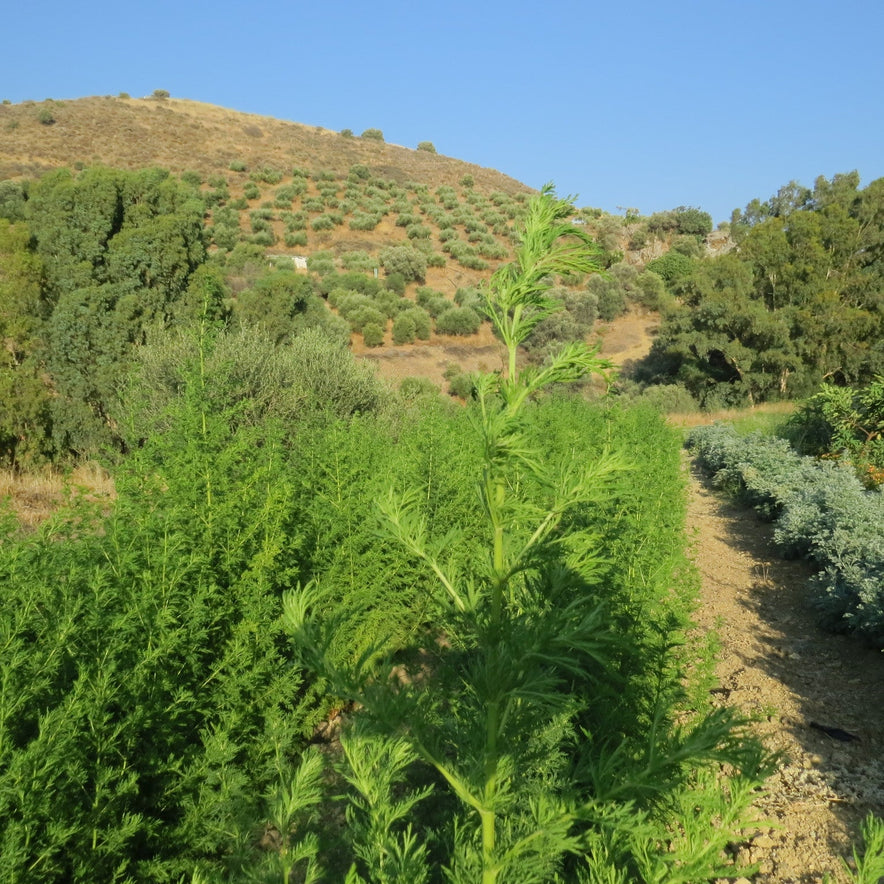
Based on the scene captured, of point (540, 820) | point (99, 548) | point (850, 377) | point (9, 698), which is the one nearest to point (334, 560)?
point (99, 548)

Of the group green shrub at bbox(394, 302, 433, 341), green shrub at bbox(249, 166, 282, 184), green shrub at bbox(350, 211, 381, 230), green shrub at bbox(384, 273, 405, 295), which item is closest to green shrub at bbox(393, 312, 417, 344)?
green shrub at bbox(394, 302, 433, 341)

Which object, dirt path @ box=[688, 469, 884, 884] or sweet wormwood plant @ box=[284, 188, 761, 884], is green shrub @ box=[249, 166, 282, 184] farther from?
sweet wormwood plant @ box=[284, 188, 761, 884]

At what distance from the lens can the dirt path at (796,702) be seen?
133 inches

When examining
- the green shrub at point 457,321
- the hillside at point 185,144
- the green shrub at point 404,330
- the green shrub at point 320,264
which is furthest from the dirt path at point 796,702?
the hillside at point 185,144

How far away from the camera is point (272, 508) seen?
12.9 feet

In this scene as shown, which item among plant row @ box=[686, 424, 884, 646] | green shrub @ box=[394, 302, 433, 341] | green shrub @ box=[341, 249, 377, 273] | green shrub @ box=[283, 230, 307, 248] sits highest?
green shrub @ box=[283, 230, 307, 248]

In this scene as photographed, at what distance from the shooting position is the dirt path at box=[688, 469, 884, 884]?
338 centimetres

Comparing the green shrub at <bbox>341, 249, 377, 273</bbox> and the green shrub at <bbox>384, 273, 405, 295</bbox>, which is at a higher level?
the green shrub at <bbox>341, 249, 377, 273</bbox>

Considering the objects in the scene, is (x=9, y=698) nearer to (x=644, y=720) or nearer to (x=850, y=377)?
(x=644, y=720)

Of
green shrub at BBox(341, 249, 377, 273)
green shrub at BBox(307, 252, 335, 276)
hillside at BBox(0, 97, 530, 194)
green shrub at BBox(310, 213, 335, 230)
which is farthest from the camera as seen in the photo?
hillside at BBox(0, 97, 530, 194)

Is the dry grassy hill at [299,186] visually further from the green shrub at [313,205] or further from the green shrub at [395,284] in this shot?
the green shrub at [395,284]

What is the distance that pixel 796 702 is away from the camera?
4840 mm

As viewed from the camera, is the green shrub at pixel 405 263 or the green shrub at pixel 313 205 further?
the green shrub at pixel 313 205

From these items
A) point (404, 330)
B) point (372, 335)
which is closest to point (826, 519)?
point (372, 335)
